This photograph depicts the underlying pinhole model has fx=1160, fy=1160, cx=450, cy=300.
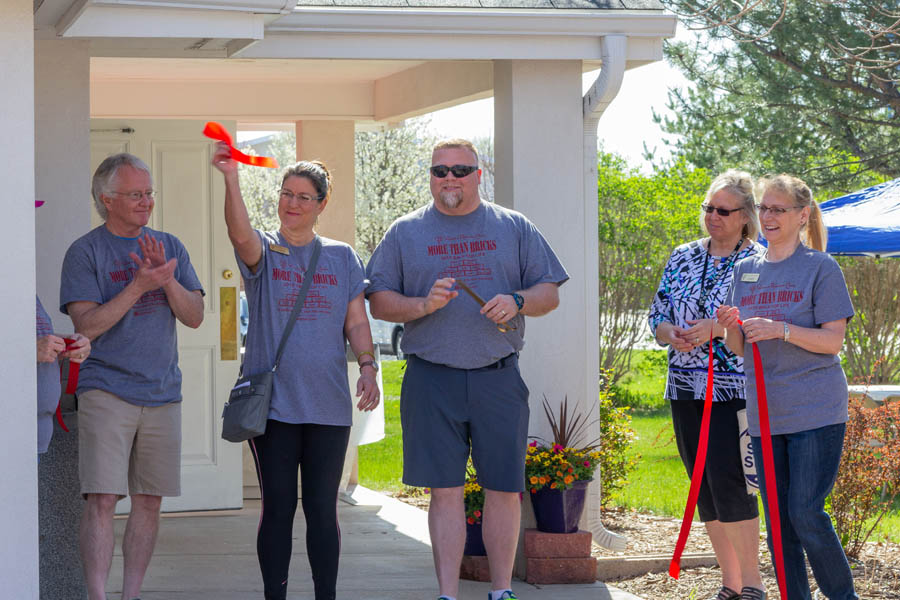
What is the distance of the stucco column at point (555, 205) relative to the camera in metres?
5.51

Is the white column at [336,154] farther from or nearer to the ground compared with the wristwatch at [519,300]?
farther from the ground

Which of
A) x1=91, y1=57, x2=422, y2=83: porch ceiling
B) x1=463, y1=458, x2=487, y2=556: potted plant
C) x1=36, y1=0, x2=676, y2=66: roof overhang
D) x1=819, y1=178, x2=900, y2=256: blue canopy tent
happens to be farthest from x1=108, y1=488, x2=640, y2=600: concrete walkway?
x1=819, y1=178, x2=900, y2=256: blue canopy tent

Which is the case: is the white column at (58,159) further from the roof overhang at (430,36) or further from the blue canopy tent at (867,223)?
the blue canopy tent at (867,223)

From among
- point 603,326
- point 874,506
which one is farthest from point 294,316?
point 603,326

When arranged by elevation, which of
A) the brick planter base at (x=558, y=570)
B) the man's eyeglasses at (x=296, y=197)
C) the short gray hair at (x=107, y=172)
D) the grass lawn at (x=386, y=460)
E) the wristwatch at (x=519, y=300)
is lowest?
the grass lawn at (x=386, y=460)

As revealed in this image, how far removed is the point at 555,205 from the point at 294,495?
2096 millimetres

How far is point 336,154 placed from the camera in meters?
8.30

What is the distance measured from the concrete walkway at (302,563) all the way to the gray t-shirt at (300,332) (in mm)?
1254

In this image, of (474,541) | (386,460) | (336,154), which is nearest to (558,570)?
(474,541)

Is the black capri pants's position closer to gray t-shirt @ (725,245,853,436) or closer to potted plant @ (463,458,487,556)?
gray t-shirt @ (725,245,853,436)

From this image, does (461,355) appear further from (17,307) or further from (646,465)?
(646,465)

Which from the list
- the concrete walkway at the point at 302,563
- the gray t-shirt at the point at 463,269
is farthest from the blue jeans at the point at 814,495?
the concrete walkway at the point at 302,563

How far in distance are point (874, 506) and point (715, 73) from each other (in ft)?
28.2

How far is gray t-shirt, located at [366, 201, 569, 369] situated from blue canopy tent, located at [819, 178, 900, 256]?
376 cm
